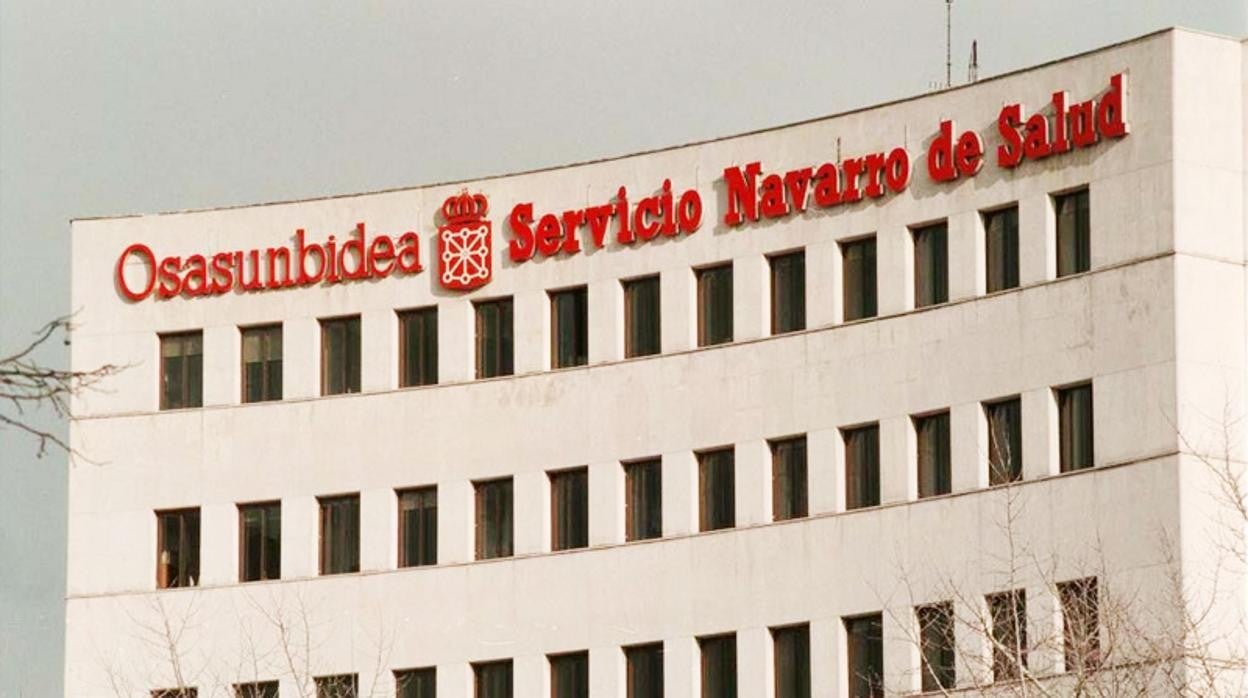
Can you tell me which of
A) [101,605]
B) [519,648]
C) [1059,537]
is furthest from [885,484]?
[101,605]

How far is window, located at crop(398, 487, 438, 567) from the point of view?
216 feet

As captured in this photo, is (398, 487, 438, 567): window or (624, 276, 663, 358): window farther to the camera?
(398, 487, 438, 567): window

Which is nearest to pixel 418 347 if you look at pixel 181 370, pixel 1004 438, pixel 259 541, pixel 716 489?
pixel 259 541

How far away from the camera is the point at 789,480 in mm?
61594

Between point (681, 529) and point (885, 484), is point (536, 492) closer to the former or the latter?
point (681, 529)

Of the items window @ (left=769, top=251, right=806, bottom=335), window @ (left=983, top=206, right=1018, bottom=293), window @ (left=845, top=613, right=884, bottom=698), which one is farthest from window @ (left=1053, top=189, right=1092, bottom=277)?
window @ (left=845, top=613, right=884, bottom=698)

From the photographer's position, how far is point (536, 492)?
6456 centimetres

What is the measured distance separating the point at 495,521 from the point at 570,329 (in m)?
4.29

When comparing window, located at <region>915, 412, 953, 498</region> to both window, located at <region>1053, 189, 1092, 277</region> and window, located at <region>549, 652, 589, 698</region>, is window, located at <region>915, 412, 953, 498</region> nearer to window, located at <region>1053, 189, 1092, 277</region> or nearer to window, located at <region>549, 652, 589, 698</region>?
window, located at <region>1053, 189, 1092, 277</region>

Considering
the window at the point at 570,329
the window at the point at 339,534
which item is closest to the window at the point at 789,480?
the window at the point at 570,329

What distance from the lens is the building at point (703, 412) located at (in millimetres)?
56344

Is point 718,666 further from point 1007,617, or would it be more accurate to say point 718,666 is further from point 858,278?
point 1007,617

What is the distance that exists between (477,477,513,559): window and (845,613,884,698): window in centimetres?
847

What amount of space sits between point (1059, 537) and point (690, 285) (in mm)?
10417
